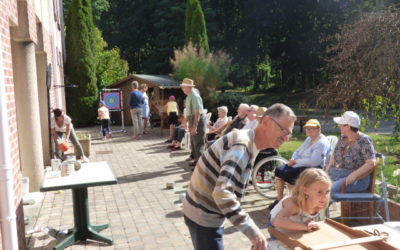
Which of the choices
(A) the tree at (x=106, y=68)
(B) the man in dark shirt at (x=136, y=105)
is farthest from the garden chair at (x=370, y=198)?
(A) the tree at (x=106, y=68)

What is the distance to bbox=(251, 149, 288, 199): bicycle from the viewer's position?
23.2 feet

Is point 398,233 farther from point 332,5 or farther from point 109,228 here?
point 332,5

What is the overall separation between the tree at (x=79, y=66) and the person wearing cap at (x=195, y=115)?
13354mm

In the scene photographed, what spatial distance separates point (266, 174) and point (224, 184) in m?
4.98

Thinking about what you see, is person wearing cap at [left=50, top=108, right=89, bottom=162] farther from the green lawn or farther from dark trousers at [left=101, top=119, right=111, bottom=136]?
dark trousers at [left=101, top=119, right=111, bottom=136]

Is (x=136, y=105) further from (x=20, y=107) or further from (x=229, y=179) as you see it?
(x=229, y=179)

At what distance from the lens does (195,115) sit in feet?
28.8

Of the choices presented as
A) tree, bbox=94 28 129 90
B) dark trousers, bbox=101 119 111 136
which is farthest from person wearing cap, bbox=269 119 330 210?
tree, bbox=94 28 129 90

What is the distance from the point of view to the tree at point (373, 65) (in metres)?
8.34

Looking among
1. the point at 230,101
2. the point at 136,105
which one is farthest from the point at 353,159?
the point at 230,101

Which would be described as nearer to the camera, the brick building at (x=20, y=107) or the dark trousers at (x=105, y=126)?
the brick building at (x=20, y=107)

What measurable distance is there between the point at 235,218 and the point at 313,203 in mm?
796

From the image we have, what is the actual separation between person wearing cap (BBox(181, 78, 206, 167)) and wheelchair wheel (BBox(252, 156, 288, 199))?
1.83 m

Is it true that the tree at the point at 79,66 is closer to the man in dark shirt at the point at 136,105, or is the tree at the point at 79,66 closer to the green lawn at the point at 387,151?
the man in dark shirt at the point at 136,105
